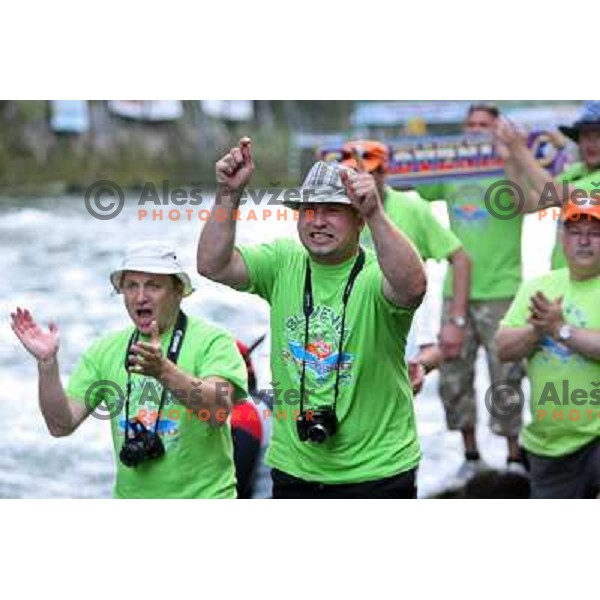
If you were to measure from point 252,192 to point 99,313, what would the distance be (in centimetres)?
170

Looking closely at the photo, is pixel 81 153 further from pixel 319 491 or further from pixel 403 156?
pixel 319 491

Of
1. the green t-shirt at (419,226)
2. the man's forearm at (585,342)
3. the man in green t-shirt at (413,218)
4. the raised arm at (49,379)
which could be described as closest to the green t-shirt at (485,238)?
the man in green t-shirt at (413,218)

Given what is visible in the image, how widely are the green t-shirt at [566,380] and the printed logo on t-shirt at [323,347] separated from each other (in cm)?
98

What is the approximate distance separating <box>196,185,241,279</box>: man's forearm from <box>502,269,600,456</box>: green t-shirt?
4.06ft

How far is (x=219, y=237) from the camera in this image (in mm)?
4109

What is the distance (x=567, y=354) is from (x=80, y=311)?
3.34 meters

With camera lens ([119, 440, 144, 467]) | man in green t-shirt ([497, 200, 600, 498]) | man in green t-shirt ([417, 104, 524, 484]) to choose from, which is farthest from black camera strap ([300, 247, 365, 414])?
man in green t-shirt ([417, 104, 524, 484])

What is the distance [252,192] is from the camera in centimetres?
609

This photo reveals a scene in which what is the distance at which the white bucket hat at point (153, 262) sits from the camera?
4.14 meters

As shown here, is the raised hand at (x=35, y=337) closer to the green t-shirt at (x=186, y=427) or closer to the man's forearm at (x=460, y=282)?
the green t-shirt at (x=186, y=427)

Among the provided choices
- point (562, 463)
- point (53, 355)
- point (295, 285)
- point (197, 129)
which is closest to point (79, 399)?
point (53, 355)

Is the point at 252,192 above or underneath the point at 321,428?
above

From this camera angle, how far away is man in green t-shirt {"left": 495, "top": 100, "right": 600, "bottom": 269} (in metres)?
A: 5.39

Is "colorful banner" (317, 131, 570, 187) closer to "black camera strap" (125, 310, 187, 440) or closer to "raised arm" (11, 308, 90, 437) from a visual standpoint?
"black camera strap" (125, 310, 187, 440)
